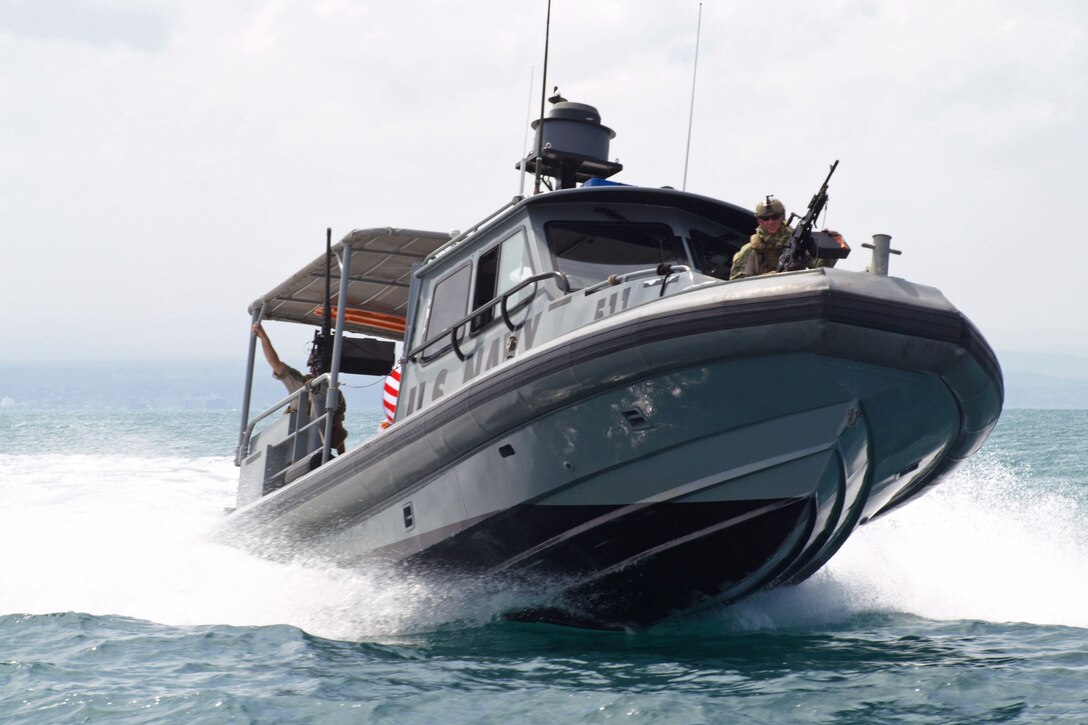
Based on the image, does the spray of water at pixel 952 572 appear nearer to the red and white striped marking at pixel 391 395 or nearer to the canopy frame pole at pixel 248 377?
the red and white striped marking at pixel 391 395

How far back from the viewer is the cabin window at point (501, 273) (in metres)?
6.32

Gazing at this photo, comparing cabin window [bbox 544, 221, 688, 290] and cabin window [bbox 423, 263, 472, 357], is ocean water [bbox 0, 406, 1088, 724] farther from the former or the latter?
cabin window [bbox 544, 221, 688, 290]

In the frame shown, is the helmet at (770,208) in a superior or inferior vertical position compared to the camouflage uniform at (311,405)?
superior

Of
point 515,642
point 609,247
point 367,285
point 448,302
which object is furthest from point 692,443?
point 367,285

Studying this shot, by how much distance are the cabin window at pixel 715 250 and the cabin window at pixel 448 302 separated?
4.60ft

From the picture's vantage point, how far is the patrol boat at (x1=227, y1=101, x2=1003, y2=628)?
508 centimetres

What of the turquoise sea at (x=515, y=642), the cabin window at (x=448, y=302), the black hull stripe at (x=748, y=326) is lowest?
the turquoise sea at (x=515, y=642)

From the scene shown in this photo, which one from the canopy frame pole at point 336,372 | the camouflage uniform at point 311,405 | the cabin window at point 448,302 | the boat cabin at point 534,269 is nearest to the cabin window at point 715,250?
the boat cabin at point 534,269

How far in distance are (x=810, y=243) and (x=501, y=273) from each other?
1912 mm

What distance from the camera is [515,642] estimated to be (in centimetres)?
603

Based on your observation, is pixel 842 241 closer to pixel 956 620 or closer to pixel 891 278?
pixel 891 278

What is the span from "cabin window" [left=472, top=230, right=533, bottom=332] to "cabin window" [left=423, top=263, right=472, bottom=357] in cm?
12

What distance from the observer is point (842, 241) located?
18.2ft

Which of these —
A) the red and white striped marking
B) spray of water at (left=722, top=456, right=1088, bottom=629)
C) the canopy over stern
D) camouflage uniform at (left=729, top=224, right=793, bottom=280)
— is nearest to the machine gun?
camouflage uniform at (left=729, top=224, right=793, bottom=280)
